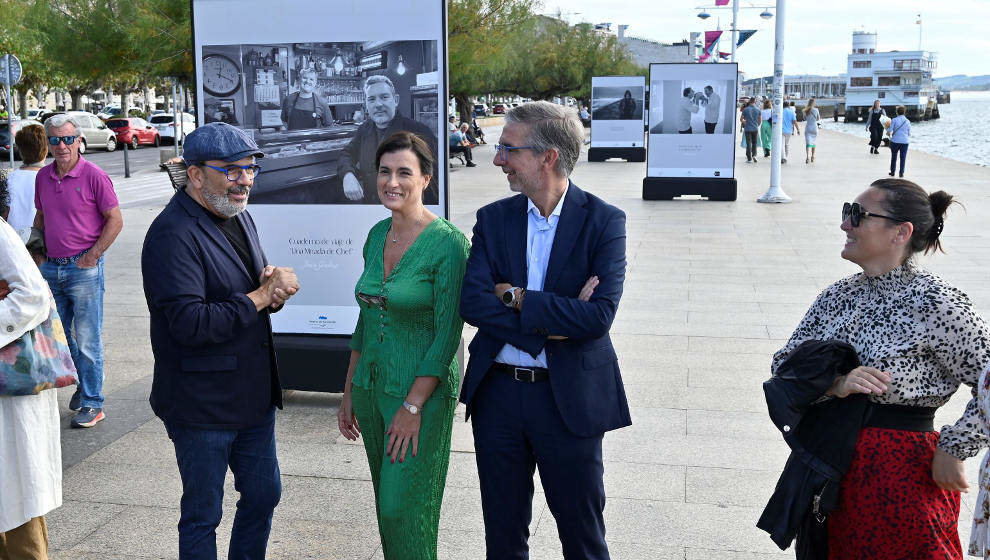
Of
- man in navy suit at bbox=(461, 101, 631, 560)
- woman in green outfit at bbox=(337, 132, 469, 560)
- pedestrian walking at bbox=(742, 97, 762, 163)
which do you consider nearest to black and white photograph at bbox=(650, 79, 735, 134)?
pedestrian walking at bbox=(742, 97, 762, 163)

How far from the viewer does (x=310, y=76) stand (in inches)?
221

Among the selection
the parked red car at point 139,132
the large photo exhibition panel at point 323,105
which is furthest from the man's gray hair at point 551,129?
the parked red car at point 139,132

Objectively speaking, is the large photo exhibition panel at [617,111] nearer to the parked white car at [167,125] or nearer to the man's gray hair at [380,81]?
the parked white car at [167,125]

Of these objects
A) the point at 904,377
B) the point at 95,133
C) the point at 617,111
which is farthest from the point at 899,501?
the point at 95,133

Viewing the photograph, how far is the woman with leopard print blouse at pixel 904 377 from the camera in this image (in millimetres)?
2721

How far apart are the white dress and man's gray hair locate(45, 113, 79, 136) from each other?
9.11 ft

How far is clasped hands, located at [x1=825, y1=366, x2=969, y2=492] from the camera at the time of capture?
8.82 ft

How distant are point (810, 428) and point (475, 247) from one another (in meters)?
1.24

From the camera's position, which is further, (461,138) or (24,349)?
(461,138)

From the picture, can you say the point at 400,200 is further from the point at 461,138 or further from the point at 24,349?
the point at 461,138

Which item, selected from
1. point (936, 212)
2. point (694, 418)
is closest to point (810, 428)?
point (936, 212)

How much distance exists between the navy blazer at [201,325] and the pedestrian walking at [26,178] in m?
3.42

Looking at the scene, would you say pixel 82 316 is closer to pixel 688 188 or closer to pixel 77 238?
→ pixel 77 238

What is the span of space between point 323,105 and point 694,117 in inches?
534
